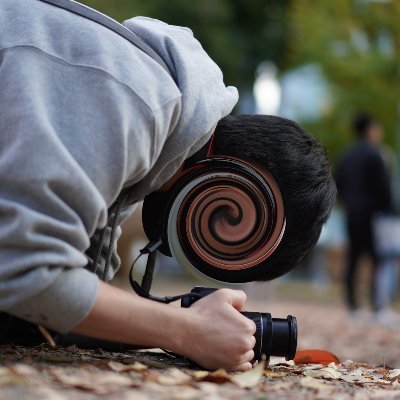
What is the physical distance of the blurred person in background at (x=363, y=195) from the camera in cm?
987

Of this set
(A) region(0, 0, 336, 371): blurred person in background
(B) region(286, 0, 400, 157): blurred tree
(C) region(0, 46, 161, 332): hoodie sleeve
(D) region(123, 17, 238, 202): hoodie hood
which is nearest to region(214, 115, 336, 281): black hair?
(A) region(0, 0, 336, 371): blurred person in background

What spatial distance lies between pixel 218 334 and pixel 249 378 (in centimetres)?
16

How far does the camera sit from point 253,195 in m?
3.16

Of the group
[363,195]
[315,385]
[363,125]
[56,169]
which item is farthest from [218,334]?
[363,125]

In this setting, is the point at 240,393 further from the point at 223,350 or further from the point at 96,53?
the point at 96,53

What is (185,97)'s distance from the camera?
2826 millimetres

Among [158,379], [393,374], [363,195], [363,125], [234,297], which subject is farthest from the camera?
[363,125]

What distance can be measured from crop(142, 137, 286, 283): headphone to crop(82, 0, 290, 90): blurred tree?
16598 mm

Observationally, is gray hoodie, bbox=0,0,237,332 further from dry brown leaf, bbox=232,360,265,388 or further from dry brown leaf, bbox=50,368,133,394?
dry brown leaf, bbox=232,360,265,388

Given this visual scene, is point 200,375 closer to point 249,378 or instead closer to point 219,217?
point 249,378

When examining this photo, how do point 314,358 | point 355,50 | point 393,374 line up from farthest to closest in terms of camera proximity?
1. point 355,50
2. point 314,358
3. point 393,374

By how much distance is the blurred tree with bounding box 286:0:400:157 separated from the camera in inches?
687

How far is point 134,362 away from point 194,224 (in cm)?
49

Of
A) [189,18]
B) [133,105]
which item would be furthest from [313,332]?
[189,18]
